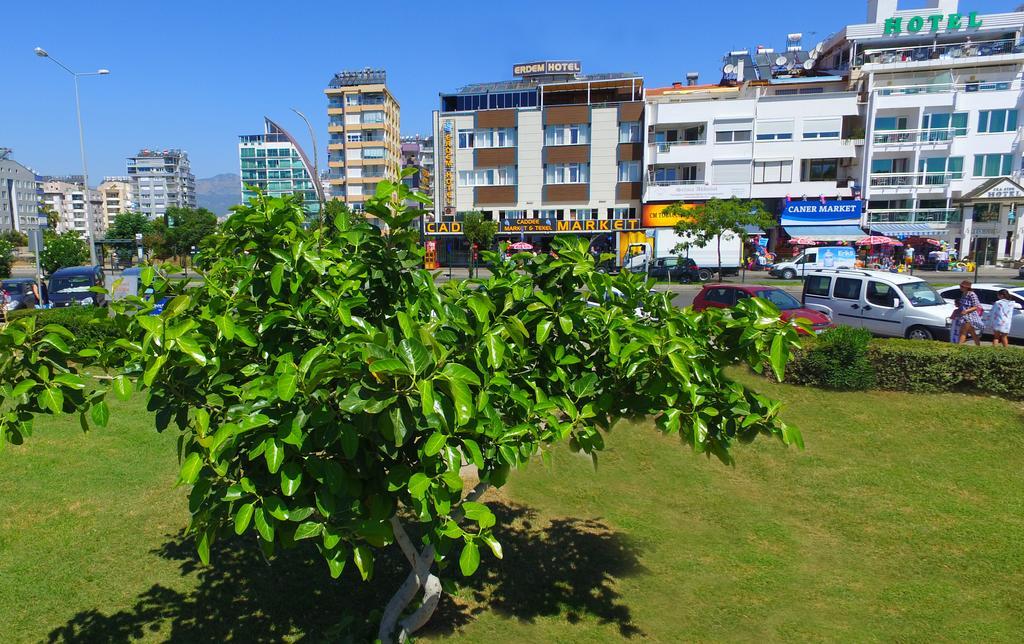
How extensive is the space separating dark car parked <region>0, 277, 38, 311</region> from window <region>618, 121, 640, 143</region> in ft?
125

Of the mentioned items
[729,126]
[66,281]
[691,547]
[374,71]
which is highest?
[374,71]

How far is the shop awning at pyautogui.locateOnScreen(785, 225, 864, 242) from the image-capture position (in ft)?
145

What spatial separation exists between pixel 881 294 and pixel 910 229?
3585 centimetres

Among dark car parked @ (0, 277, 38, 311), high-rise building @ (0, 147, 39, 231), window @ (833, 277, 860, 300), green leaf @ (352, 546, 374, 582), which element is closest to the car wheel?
window @ (833, 277, 860, 300)

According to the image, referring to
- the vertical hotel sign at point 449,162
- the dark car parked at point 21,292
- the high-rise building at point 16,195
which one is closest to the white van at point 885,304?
the dark car parked at point 21,292

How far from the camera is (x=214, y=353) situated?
3334 millimetres

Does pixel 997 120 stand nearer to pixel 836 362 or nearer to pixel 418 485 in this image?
pixel 836 362

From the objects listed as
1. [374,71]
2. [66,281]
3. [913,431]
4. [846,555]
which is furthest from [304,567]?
[374,71]

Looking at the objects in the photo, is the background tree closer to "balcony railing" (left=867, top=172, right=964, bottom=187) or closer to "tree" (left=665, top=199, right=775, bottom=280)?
"tree" (left=665, top=199, right=775, bottom=280)

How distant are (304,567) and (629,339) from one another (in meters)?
4.37

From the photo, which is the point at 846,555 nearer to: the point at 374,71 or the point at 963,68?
the point at 963,68

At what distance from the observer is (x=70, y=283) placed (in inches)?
958

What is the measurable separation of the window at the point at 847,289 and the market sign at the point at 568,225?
31.6 metres

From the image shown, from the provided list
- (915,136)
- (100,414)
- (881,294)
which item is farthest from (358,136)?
(100,414)
